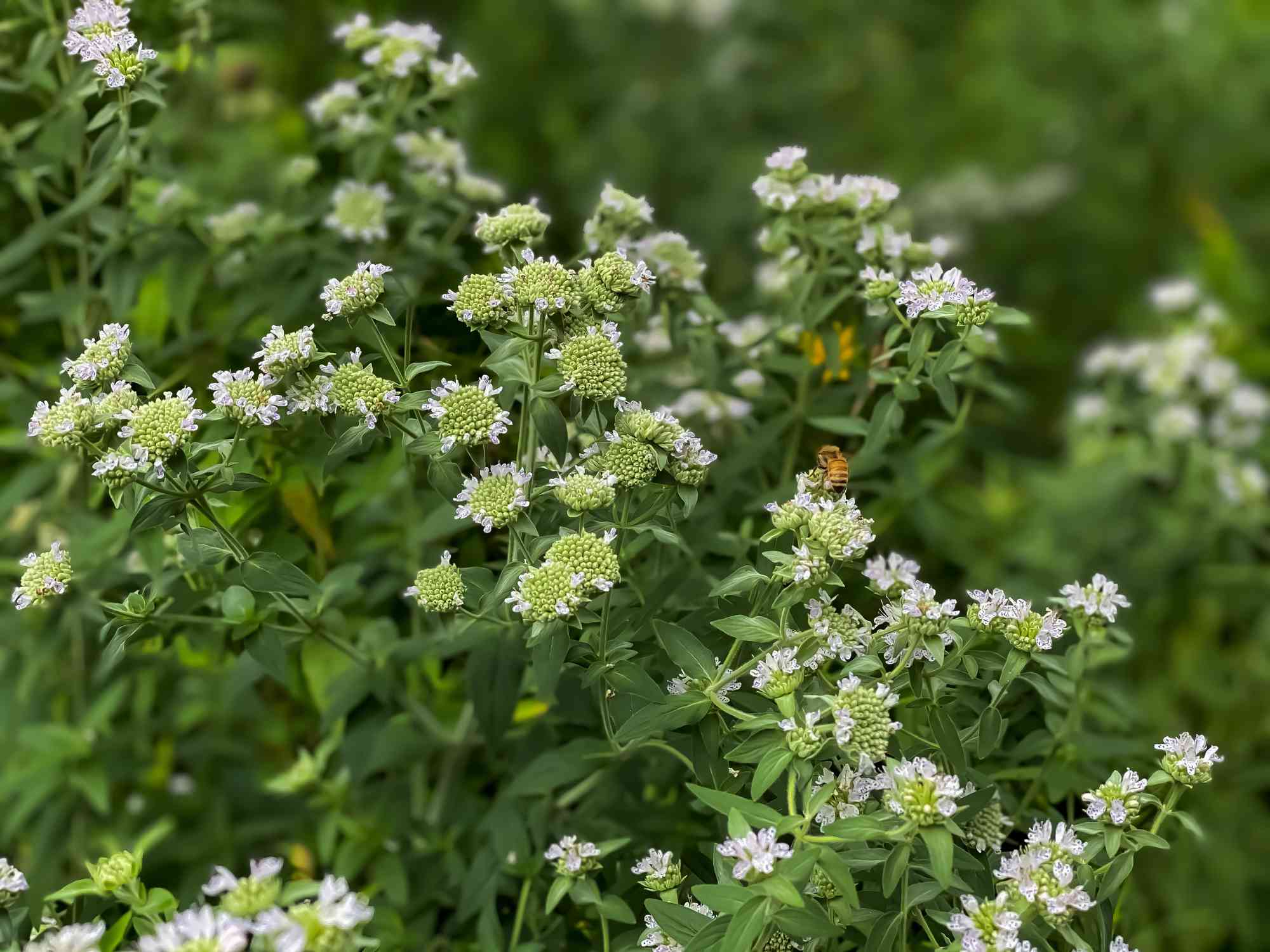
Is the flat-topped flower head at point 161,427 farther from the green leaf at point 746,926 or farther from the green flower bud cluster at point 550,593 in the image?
the green leaf at point 746,926

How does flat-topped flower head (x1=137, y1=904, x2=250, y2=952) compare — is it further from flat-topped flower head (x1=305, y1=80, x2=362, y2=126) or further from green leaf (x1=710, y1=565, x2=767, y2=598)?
flat-topped flower head (x1=305, y1=80, x2=362, y2=126)

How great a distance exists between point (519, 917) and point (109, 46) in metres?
0.80

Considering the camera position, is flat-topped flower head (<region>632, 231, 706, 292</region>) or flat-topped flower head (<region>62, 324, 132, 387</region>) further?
flat-topped flower head (<region>632, 231, 706, 292</region>)

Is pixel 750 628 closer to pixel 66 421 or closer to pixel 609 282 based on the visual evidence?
pixel 609 282

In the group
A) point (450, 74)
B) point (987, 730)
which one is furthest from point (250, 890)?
point (450, 74)

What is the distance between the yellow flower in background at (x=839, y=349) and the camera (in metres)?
1.15

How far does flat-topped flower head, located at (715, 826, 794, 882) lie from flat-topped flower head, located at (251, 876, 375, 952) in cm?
22

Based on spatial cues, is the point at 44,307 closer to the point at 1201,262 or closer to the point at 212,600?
the point at 212,600

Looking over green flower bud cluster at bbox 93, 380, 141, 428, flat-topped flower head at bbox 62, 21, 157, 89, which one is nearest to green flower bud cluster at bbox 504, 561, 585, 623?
green flower bud cluster at bbox 93, 380, 141, 428

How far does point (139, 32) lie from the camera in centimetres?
124

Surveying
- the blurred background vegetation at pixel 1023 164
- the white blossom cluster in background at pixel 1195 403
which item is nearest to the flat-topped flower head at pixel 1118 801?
the blurred background vegetation at pixel 1023 164

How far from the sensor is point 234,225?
122 centimetres

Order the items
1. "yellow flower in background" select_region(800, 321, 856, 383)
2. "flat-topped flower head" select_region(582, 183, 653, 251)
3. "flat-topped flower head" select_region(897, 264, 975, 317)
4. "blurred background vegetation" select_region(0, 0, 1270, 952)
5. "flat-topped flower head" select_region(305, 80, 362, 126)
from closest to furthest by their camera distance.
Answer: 1. "flat-topped flower head" select_region(897, 264, 975, 317)
2. "flat-topped flower head" select_region(582, 183, 653, 251)
3. "yellow flower in background" select_region(800, 321, 856, 383)
4. "flat-topped flower head" select_region(305, 80, 362, 126)
5. "blurred background vegetation" select_region(0, 0, 1270, 952)

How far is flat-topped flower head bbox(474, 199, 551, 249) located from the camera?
35.3 inches
